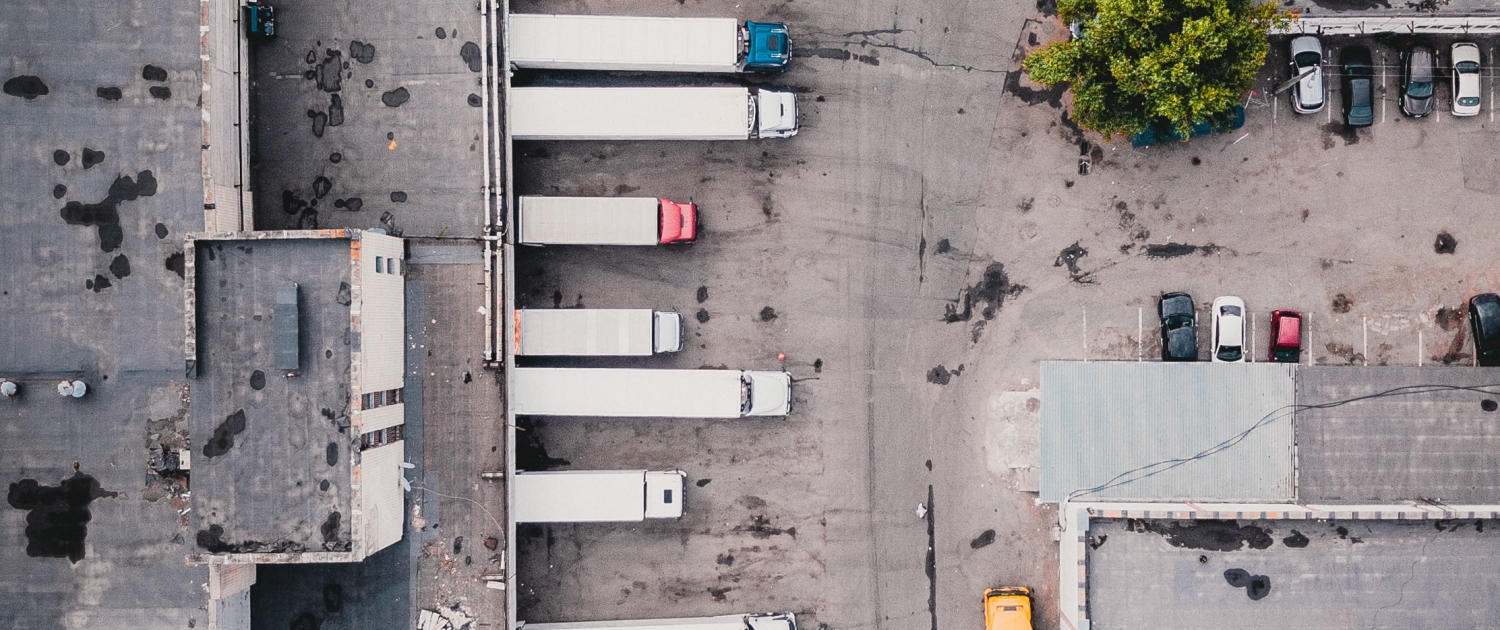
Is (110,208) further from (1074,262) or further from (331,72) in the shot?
(1074,262)

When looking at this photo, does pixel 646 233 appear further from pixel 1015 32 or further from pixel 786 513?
pixel 1015 32

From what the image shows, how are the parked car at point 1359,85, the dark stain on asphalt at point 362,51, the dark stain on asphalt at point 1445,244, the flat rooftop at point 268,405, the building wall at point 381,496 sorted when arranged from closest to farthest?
the flat rooftop at point 268,405, the building wall at point 381,496, the dark stain on asphalt at point 362,51, the parked car at point 1359,85, the dark stain on asphalt at point 1445,244

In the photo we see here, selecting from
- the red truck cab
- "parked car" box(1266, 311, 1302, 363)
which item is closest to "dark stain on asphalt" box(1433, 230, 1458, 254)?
"parked car" box(1266, 311, 1302, 363)

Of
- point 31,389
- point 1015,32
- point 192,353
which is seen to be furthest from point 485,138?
point 1015,32

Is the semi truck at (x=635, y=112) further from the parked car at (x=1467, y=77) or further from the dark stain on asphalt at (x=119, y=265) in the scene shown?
the parked car at (x=1467, y=77)

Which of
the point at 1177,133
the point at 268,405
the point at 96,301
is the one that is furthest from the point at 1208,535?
the point at 96,301

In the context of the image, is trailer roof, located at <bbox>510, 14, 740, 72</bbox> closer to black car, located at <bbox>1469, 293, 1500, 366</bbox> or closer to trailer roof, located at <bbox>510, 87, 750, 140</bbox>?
trailer roof, located at <bbox>510, 87, 750, 140</bbox>

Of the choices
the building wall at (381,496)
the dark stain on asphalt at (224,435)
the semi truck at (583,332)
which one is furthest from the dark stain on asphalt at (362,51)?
the building wall at (381,496)
